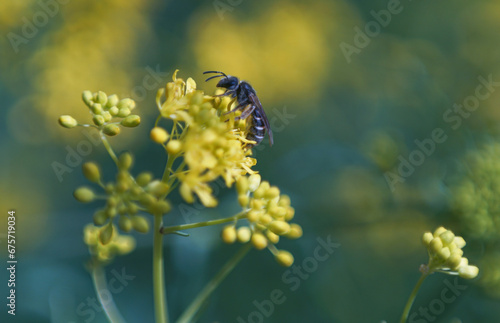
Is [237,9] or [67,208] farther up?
[237,9]

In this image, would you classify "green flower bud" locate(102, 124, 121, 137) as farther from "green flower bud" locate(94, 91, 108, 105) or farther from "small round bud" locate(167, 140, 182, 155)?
"small round bud" locate(167, 140, 182, 155)

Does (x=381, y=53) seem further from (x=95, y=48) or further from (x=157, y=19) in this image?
(x=95, y=48)

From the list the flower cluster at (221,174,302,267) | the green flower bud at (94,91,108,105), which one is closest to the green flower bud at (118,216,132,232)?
the flower cluster at (221,174,302,267)

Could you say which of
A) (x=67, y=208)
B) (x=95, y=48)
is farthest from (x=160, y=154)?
(x=95, y=48)

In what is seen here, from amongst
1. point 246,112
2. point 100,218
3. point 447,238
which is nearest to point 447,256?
point 447,238

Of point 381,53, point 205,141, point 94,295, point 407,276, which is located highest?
point 205,141

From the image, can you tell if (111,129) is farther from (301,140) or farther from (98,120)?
(301,140)

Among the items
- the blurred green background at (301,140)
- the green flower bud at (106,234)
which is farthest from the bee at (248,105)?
the blurred green background at (301,140)
